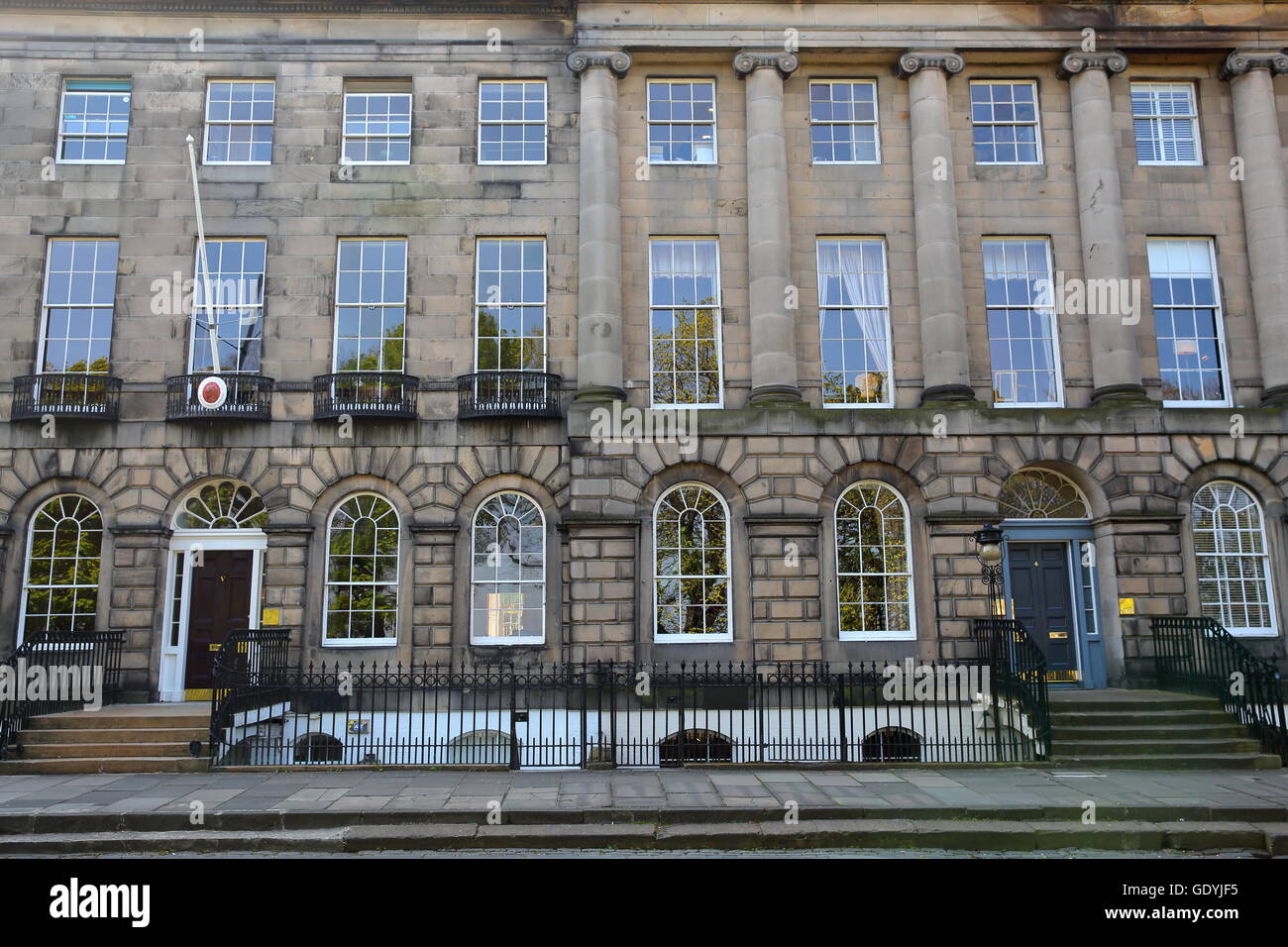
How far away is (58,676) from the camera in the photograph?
52.6 feet

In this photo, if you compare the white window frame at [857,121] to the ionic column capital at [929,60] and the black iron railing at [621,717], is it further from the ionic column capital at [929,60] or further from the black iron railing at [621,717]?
the black iron railing at [621,717]

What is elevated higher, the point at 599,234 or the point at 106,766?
the point at 599,234

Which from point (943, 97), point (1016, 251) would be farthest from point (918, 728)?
point (943, 97)

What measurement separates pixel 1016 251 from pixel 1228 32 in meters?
6.11

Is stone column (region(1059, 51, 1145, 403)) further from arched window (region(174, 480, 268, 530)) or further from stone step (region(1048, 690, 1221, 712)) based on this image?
arched window (region(174, 480, 268, 530))

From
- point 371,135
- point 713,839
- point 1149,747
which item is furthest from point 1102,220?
point 371,135

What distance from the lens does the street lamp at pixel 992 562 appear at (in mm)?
15469

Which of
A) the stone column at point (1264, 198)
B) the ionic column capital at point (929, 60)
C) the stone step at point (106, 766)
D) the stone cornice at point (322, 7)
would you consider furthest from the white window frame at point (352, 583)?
the stone column at point (1264, 198)

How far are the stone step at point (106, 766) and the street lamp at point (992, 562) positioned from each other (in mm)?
12670

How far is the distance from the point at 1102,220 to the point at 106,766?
19777 millimetres

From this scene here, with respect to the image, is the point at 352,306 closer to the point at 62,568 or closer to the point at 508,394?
the point at 508,394

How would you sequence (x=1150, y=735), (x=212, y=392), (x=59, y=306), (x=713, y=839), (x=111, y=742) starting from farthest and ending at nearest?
1. (x=59, y=306)
2. (x=212, y=392)
3. (x=1150, y=735)
4. (x=111, y=742)
5. (x=713, y=839)

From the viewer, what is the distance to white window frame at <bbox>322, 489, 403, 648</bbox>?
17234 mm

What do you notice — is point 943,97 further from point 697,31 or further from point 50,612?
point 50,612
